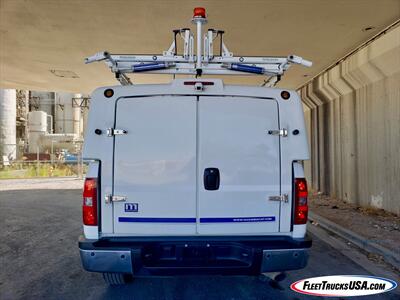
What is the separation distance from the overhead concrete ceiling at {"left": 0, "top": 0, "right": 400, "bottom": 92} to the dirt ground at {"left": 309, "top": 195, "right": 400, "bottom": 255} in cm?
393

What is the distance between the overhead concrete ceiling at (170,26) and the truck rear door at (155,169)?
149 inches

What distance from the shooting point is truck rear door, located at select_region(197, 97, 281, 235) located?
3416mm

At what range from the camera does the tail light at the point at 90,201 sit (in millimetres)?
3348

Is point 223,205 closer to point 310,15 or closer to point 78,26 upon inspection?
point 310,15

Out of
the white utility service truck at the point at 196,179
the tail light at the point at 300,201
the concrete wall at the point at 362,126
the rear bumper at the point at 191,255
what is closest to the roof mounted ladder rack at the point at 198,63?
the white utility service truck at the point at 196,179

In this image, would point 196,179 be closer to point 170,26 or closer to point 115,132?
point 115,132

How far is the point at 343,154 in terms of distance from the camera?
1037cm

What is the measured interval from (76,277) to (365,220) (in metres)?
5.98

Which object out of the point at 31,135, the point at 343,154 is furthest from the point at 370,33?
the point at 31,135

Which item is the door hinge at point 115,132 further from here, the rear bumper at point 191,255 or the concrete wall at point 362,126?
the concrete wall at point 362,126

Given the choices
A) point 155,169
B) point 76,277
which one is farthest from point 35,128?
point 155,169

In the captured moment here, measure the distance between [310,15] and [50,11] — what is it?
16.3 feet

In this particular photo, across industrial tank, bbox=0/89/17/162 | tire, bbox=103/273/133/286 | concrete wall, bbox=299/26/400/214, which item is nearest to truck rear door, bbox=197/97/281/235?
tire, bbox=103/273/133/286

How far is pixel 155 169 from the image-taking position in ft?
11.1
